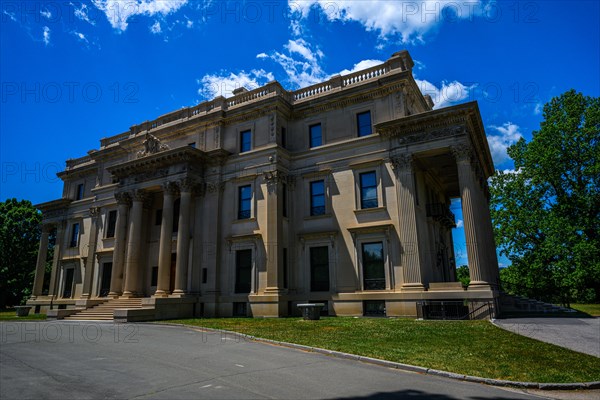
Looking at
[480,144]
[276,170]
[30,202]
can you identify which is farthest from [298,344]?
[30,202]

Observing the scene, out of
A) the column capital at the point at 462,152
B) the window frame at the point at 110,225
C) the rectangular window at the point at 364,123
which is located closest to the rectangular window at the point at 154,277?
the window frame at the point at 110,225

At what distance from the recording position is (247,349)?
38.3 feet

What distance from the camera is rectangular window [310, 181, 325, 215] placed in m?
26.2

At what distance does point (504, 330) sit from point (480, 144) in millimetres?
15305

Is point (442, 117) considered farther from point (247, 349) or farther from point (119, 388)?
point (119, 388)

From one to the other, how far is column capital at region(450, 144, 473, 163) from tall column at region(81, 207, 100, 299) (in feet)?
98.6

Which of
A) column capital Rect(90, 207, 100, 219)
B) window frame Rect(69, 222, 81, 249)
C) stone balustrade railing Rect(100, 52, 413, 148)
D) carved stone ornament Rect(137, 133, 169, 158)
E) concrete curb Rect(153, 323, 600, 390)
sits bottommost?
concrete curb Rect(153, 323, 600, 390)

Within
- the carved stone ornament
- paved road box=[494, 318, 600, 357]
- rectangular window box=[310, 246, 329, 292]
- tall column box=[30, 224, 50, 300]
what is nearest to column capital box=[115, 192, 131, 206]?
the carved stone ornament

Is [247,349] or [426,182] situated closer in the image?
[247,349]

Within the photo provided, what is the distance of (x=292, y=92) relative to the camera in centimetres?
2903

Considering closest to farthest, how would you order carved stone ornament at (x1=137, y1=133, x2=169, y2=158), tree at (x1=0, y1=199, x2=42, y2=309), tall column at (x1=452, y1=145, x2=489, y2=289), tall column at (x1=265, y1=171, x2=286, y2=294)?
tall column at (x1=452, y1=145, x2=489, y2=289), tall column at (x1=265, y1=171, x2=286, y2=294), carved stone ornament at (x1=137, y1=133, x2=169, y2=158), tree at (x1=0, y1=199, x2=42, y2=309)

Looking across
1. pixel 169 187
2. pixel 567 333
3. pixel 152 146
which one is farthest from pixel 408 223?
pixel 152 146

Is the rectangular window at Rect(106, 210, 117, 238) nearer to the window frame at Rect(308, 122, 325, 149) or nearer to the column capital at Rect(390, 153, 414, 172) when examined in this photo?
the window frame at Rect(308, 122, 325, 149)

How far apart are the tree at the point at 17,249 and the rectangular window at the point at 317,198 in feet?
120
